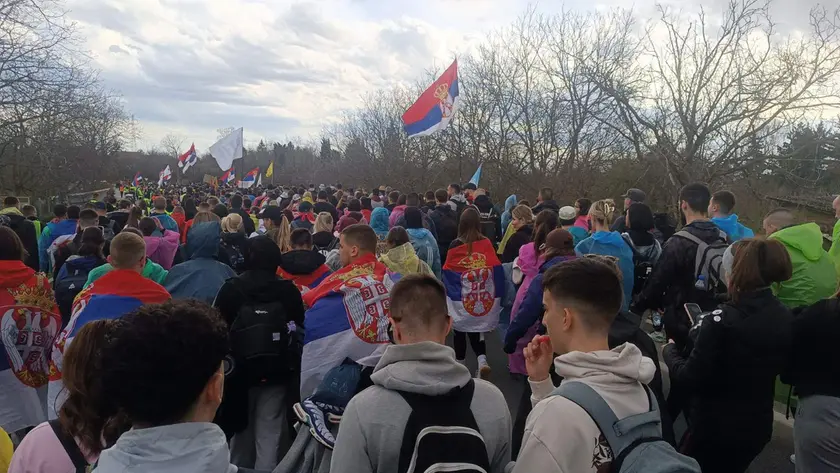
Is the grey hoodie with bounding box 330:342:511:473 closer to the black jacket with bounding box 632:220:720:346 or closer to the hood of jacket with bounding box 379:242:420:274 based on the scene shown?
the black jacket with bounding box 632:220:720:346

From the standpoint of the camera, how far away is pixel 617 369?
1.79 m

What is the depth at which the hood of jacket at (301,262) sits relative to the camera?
181 inches

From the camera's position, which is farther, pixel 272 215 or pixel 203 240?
pixel 272 215

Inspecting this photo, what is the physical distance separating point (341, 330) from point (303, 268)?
1.34 metres

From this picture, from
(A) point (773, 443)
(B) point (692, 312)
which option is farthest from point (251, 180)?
(B) point (692, 312)

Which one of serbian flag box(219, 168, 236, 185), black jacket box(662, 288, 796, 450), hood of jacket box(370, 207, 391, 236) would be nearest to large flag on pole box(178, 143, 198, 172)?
serbian flag box(219, 168, 236, 185)

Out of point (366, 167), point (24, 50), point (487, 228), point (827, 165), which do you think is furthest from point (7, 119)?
point (366, 167)

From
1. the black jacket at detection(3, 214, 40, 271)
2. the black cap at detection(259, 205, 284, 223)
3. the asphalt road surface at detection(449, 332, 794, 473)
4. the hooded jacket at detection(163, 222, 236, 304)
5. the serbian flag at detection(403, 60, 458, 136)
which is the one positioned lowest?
the asphalt road surface at detection(449, 332, 794, 473)

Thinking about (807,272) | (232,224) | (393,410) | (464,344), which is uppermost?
(807,272)

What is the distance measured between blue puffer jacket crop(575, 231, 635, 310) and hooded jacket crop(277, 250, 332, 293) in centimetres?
274

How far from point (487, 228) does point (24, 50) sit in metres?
12.3

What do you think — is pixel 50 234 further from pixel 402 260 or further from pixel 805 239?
pixel 805 239

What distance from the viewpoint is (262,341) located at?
Answer: 360cm

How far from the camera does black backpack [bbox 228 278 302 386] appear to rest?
357 cm
